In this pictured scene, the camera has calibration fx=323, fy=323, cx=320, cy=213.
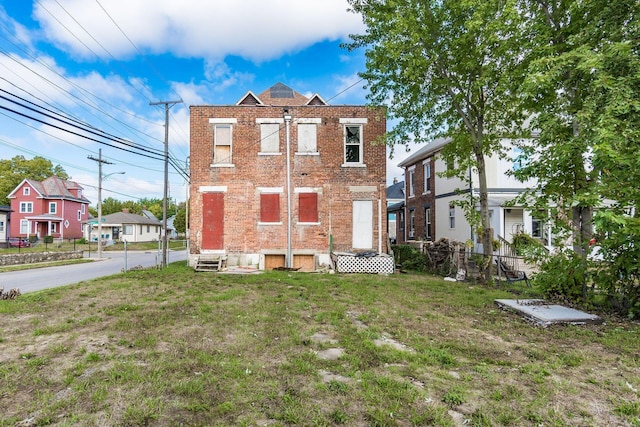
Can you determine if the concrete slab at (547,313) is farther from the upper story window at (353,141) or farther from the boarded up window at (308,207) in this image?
the upper story window at (353,141)

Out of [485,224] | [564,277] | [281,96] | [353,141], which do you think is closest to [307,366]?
[564,277]

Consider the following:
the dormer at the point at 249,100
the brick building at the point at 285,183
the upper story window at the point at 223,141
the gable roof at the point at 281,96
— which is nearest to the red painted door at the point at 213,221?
the brick building at the point at 285,183

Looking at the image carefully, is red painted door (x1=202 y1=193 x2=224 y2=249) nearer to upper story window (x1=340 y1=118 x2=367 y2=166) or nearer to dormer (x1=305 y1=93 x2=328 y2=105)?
upper story window (x1=340 y1=118 x2=367 y2=166)

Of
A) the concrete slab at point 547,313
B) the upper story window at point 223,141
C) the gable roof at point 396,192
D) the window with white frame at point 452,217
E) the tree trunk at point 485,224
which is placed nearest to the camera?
the concrete slab at point 547,313

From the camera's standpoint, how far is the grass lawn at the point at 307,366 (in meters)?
3.08

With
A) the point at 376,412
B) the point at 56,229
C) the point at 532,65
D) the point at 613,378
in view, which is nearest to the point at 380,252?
the point at 532,65

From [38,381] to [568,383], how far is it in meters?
6.09

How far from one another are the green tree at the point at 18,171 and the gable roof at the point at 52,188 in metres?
10.0

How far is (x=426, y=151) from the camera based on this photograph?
20344 millimetres

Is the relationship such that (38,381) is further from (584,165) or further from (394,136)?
(394,136)

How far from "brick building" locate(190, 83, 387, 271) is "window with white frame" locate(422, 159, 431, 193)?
7164mm

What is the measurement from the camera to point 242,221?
48.2ft

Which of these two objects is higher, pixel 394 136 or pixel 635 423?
pixel 394 136

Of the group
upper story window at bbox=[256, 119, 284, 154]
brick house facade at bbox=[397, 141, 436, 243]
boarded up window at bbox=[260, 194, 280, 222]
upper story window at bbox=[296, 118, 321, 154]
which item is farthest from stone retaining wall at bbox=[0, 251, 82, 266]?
brick house facade at bbox=[397, 141, 436, 243]
